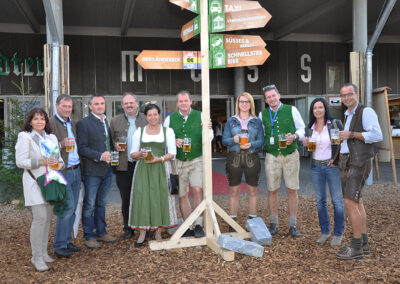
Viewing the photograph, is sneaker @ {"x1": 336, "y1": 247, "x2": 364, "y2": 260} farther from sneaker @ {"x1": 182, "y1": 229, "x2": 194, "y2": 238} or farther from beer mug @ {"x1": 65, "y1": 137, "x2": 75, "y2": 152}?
beer mug @ {"x1": 65, "y1": 137, "x2": 75, "y2": 152}

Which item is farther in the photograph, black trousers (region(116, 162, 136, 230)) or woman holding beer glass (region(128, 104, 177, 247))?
black trousers (region(116, 162, 136, 230))

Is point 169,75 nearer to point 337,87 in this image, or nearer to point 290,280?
point 337,87

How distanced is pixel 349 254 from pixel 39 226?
3.00 meters

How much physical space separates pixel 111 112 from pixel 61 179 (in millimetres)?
10240

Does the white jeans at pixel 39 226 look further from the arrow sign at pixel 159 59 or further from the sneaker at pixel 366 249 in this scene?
the sneaker at pixel 366 249

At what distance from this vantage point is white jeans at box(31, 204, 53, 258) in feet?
11.4

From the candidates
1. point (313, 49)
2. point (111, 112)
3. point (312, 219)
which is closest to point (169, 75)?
point (111, 112)

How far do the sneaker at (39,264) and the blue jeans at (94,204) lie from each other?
2.31 feet

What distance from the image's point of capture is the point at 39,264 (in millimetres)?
3506

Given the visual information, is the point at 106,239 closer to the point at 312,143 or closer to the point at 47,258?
the point at 47,258

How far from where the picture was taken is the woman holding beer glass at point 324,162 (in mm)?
3980

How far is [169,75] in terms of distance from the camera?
1394 centimetres

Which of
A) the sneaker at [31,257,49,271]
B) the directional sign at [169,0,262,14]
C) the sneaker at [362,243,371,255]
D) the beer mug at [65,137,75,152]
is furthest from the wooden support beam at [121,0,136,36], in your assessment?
the sneaker at [362,243,371,255]

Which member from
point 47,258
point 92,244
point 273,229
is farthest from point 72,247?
point 273,229
